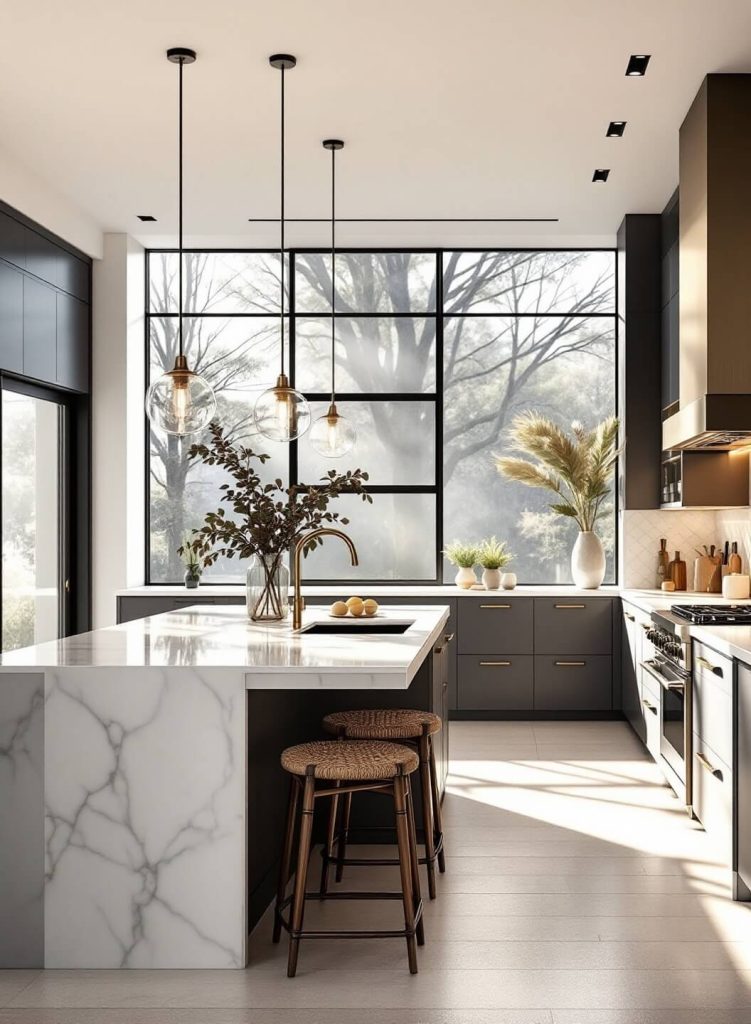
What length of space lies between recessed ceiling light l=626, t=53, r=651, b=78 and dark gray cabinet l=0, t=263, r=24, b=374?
10.6 ft

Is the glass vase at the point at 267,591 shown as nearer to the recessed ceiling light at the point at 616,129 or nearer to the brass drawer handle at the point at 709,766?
the brass drawer handle at the point at 709,766

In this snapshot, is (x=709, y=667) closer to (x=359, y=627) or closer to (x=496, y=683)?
(x=359, y=627)

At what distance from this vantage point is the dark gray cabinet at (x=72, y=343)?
20.9ft

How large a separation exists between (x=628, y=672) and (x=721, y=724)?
256cm

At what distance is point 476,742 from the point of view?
6.06 metres

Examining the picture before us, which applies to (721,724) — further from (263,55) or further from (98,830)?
(263,55)

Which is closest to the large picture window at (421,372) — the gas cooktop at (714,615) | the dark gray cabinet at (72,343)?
the dark gray cabinet at (72,343)

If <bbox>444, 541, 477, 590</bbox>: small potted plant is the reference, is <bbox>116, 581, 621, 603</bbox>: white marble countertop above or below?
below

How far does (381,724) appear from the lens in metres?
3.59

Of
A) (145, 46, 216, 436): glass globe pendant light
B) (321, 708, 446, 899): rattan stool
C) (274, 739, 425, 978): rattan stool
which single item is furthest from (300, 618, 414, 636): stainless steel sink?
(274, 739, 425, 978): rattan stool

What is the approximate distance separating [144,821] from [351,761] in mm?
597

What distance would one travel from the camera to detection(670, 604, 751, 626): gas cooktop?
14.1 ft

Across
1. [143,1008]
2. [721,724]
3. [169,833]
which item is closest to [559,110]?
[721,724]

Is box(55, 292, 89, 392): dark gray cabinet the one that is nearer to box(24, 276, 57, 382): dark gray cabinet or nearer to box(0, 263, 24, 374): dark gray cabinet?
box(24, 276, 57, 382): dark gray cabinet
